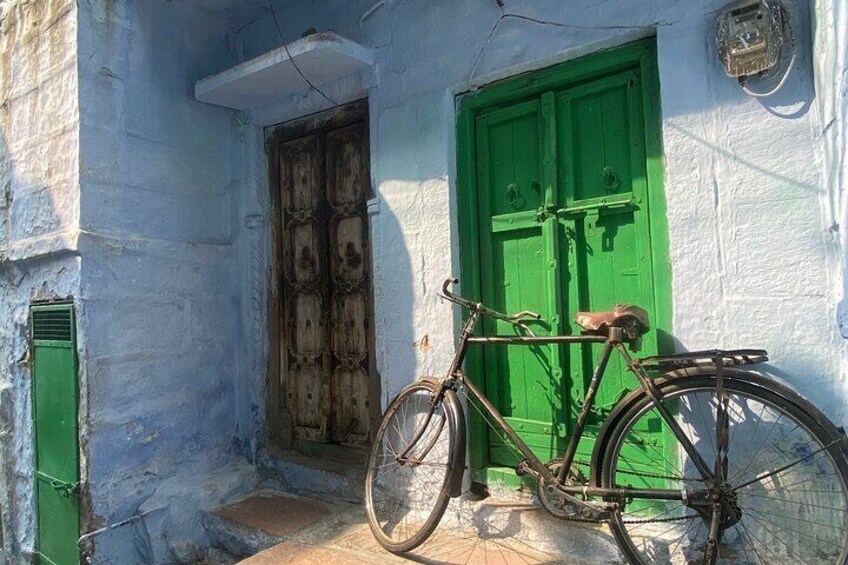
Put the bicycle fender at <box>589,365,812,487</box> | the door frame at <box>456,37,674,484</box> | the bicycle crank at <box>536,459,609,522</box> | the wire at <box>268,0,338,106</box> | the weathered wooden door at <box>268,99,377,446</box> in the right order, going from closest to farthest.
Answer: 1. the bicycle fender at <box>589,365,812,487</box>
2. the bicycle crank at <box>536,459,609,522</box>
3. the door frame at <box>456,37,674,484</box>
4. the wire at <box>268,0,338,106</box>
5. the weathered wooden door at <box>268,99,377,446</box>

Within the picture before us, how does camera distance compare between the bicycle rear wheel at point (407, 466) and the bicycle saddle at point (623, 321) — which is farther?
the bicycle rear wheel at point (407, 466)

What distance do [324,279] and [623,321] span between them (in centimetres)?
233

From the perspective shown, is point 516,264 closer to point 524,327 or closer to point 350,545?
point 524,327

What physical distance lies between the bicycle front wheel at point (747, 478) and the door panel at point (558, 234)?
1.51 ft

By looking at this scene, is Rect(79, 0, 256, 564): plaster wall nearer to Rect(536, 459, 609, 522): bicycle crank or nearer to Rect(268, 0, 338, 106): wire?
Rect(268, 0, 338, 106): wire

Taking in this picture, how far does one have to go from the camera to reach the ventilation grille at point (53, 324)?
12.8ft

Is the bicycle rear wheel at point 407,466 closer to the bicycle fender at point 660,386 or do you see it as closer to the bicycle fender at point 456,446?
the bicycle fender at point 456,446

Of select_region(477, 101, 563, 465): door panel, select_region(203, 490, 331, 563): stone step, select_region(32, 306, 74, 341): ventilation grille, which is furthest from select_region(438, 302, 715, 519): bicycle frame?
select_region(32, 306, 74, 341): ventilation grille

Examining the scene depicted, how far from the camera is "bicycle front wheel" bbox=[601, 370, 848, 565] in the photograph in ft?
7.64

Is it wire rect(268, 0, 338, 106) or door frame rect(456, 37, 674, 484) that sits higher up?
wire rect(268, 0, 338, 106)

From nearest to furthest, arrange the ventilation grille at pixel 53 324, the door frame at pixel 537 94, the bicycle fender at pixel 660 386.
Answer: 1. the bicycle fender at pixel 660 386
2. the door frame at pixel 537 94
3. the ventilation grille at pixel 53 324

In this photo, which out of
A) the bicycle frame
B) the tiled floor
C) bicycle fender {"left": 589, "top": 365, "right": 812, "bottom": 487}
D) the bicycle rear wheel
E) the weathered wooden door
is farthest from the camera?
the weathered wooden door

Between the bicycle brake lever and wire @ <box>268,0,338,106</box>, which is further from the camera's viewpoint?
wire @ <box>268,0,338,106</box>

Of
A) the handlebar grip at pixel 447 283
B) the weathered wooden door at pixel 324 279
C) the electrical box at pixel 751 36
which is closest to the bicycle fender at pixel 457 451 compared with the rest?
the handlebar grip at pixel 447 283
